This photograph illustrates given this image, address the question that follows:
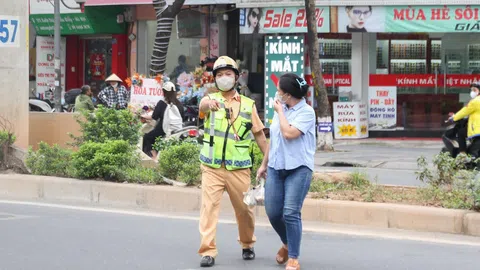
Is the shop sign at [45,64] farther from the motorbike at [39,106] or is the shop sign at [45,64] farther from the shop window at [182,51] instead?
the motorbike at [39,106]

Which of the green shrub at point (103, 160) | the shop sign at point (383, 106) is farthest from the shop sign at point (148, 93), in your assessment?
the shop sign at point (383, 106)

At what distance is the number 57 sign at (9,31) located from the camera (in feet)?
48.1

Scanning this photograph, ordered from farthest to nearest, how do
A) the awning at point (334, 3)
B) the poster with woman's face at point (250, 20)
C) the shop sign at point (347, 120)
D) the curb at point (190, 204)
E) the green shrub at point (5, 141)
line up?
the poster with woman's face at point (250, 20) → the shop sign at point (347, 120) → the awning at point (334, 3) → the green shrub at point (5, 141) → the curb at point (190, 204)

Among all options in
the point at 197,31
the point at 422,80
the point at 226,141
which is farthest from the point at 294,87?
the point at 197,31

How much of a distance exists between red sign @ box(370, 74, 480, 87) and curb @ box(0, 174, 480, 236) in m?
14.0

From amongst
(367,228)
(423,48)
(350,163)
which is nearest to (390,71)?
(423,48)

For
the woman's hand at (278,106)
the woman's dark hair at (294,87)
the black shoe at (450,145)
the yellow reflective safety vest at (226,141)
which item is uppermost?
the woman's dark hair at (294,87)

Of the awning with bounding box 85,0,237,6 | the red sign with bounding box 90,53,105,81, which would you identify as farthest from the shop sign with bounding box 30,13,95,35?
the red sign with bounding box 90,53,105,81

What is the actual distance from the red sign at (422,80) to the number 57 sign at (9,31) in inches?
491

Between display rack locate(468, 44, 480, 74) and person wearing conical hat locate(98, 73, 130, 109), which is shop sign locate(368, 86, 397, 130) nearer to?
display rack locate(468, 44, 480, 74)

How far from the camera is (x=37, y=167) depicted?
42.6 feet

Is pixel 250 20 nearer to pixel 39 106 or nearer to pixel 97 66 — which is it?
pixel 39 106

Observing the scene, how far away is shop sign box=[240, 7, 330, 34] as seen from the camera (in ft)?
79.6

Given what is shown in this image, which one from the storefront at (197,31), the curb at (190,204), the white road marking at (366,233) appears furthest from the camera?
the storefront at (197,31)
